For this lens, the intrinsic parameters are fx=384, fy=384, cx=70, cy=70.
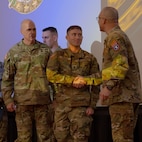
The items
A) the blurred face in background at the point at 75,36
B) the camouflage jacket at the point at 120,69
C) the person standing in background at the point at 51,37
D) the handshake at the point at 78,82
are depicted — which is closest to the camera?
the camouflage jacket at the point at 120,69

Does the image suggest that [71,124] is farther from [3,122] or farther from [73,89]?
[3,122]

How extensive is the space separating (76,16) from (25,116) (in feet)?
4.57

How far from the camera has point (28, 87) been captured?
10.7 feet

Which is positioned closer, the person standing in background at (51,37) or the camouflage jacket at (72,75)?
the camouflage jacket at (72,75)

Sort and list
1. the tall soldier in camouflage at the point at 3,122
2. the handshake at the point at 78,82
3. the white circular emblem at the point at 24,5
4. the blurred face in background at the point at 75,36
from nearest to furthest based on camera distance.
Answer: the handshake at the point at 78,82 → the blurred face in background at the point at 75,36 → the tall soldier in camouflage at the point at 3,122 → the white circular emblem at the point at 24,5

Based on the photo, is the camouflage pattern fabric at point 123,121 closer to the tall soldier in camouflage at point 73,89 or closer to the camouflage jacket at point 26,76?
the tall soldier in camouflage at point 73,89

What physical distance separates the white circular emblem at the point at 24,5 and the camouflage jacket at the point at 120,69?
1764 mm

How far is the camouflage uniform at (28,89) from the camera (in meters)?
3.26

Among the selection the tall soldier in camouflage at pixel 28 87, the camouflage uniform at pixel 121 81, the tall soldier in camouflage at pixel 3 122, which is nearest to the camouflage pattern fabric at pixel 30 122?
the tall soldier in camouflage at pixel 28 87

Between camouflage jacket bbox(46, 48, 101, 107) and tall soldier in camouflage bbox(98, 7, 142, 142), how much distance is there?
1.05 feet

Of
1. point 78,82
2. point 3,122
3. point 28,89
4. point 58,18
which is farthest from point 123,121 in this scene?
point 58,18

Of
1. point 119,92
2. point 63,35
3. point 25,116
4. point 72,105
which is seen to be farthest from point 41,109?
point 63,35

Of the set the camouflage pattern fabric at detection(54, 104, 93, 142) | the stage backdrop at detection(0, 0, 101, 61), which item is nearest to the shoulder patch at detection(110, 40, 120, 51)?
the camouflage pattern fabric at detection(54, 104, 93, 142)

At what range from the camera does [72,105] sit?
10.0 feet
